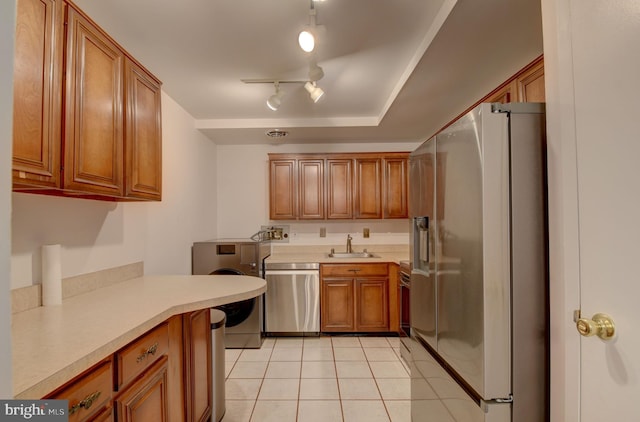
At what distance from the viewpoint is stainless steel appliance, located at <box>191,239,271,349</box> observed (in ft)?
10.6

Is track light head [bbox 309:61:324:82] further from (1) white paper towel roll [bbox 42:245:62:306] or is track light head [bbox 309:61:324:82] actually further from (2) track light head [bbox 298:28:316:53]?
(1) white paper towel roll [bbox 42:245:62:306]

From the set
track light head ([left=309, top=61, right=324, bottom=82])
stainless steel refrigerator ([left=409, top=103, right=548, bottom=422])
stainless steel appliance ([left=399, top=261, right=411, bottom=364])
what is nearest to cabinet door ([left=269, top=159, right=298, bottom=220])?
stainless steel appliance ([left=399, top=261, right=411, bottom=364])

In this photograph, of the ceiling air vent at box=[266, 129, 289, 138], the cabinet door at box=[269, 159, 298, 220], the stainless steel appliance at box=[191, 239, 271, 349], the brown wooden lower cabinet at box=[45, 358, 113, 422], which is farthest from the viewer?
the cabinet door at box=[269, 159, 298, 220]

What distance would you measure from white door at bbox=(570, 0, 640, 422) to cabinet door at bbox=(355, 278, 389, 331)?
8.28ft

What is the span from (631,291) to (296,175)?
3.31 m

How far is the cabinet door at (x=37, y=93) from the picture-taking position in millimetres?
1052

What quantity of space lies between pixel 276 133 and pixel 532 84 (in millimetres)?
2560

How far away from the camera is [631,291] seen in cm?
78

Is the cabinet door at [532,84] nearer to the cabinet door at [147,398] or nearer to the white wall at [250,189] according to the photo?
the cabinet door at [147,398]

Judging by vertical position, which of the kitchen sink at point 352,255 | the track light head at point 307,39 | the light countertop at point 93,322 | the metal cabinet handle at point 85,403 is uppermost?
the track light head at point 307,39

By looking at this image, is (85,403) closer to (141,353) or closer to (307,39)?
(141,353)

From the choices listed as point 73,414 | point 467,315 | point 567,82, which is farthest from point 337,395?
point 567,82

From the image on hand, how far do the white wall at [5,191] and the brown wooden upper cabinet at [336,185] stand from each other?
10.8 feet

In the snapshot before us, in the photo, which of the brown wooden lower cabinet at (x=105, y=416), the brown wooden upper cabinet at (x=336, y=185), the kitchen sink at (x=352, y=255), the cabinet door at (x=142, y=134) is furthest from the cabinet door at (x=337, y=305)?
the brown wooden lower cabinet at (x=105, y=416)
